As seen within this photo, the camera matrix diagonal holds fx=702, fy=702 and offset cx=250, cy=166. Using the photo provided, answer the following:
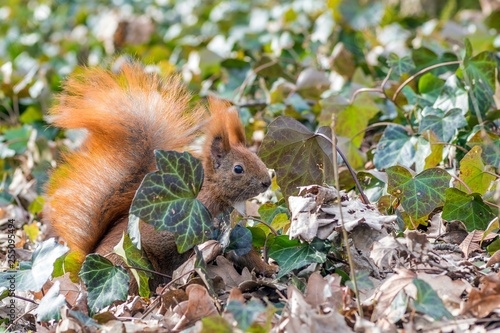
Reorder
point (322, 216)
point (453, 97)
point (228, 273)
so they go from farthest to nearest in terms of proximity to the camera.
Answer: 1. point (453, 97)
2. point (228, 273)
3. point (322, 216)

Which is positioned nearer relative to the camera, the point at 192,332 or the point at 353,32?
the point at 192,332

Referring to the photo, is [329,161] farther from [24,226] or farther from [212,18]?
[212,18]

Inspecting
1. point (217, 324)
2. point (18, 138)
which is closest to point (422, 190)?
point (217, 324)

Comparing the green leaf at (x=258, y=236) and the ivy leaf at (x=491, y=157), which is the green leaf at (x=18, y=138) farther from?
the ivy leaf at (x=491, y=157)

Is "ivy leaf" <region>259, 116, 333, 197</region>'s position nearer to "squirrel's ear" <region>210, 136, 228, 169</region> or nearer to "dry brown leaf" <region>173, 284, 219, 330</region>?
"squirrel's ear" <region>210, 136, 228, 169</region>

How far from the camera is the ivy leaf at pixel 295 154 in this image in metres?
2.10

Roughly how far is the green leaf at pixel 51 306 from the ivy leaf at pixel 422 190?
3.29 feet

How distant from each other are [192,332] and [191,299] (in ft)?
0.36

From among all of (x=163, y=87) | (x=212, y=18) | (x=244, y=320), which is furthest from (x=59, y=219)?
(x=212, y=18)

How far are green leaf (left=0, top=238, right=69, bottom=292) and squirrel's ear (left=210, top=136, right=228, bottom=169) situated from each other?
67 cm

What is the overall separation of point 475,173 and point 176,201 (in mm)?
964

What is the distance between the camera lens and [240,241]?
202 cm

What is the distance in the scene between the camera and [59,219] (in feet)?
7.51

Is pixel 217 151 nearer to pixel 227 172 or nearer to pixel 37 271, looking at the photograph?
pixel 227 172
